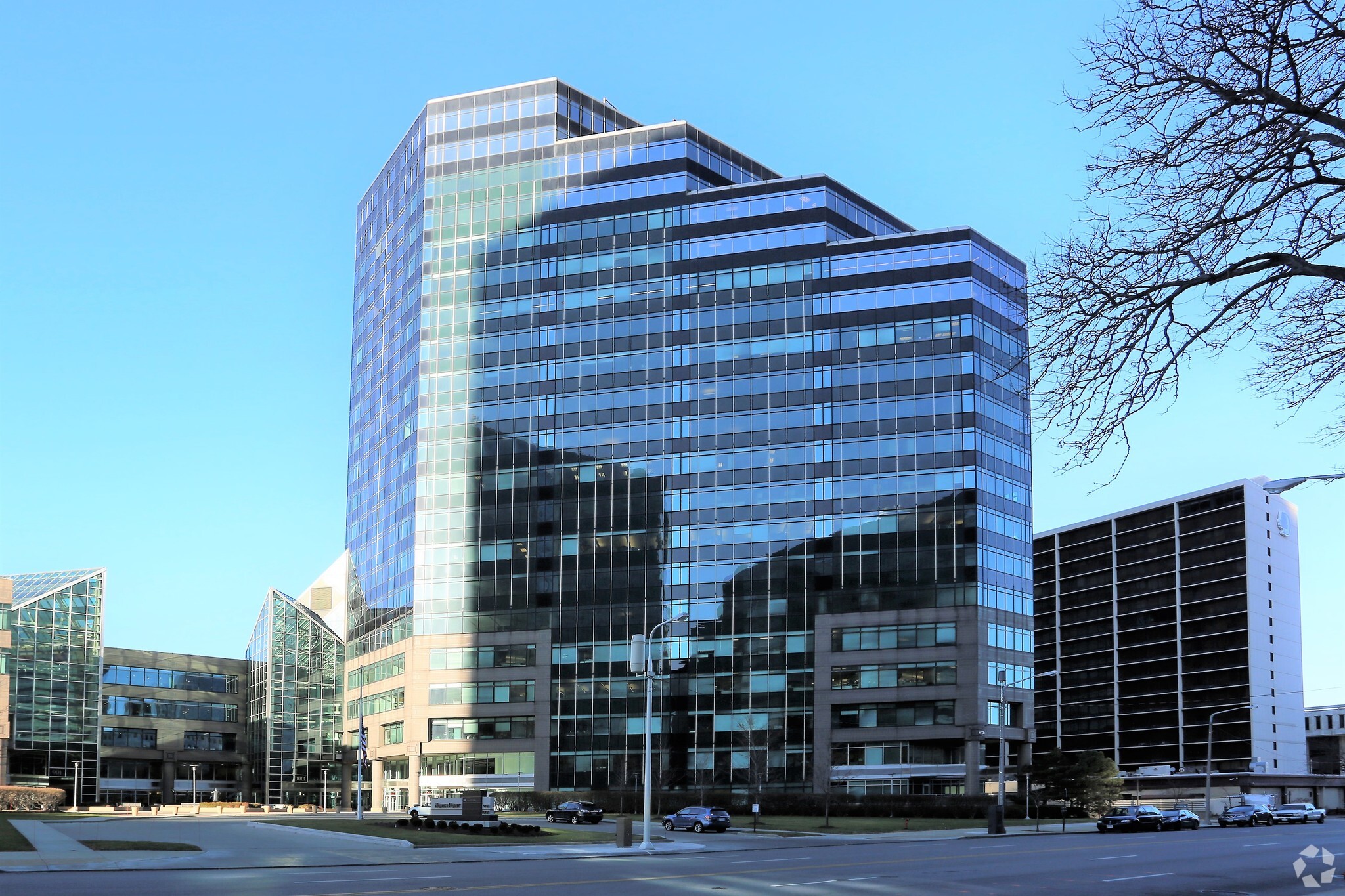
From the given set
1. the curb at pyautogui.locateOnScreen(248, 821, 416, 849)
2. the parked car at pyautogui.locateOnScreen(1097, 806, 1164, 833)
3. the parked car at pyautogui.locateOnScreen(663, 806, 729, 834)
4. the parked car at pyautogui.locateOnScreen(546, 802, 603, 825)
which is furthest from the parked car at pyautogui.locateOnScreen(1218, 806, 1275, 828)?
the curb at pyautogui.locateOnScreen(248, 821, 416, 849)

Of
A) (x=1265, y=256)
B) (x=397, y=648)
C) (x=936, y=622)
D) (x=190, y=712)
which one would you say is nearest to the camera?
(x=1265, y=256)

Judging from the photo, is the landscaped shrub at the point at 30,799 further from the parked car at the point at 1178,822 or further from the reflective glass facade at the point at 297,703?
the parked car at the point at 1178,822

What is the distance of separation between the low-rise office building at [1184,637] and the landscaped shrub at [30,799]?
127966mm

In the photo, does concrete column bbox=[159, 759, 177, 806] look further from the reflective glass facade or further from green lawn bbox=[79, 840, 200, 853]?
green lawn bbox=[79, 840, 200, 853]

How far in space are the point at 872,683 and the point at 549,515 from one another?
104 ft

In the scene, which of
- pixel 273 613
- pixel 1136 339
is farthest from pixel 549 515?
pixel 1136 339

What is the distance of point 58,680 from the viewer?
12150cm

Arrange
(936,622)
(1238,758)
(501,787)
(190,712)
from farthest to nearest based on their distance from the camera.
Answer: (1238,758), (190,712), (501,787), (936,622)

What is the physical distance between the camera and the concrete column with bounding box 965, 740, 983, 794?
319 ft

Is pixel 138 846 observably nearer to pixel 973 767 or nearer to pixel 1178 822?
pixel 1178 822

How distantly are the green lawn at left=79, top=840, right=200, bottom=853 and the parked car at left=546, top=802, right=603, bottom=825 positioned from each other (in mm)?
32114

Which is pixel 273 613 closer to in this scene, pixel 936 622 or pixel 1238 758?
pixel 936 622

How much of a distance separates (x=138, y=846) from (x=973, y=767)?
70.5m

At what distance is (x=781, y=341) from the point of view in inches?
4289
